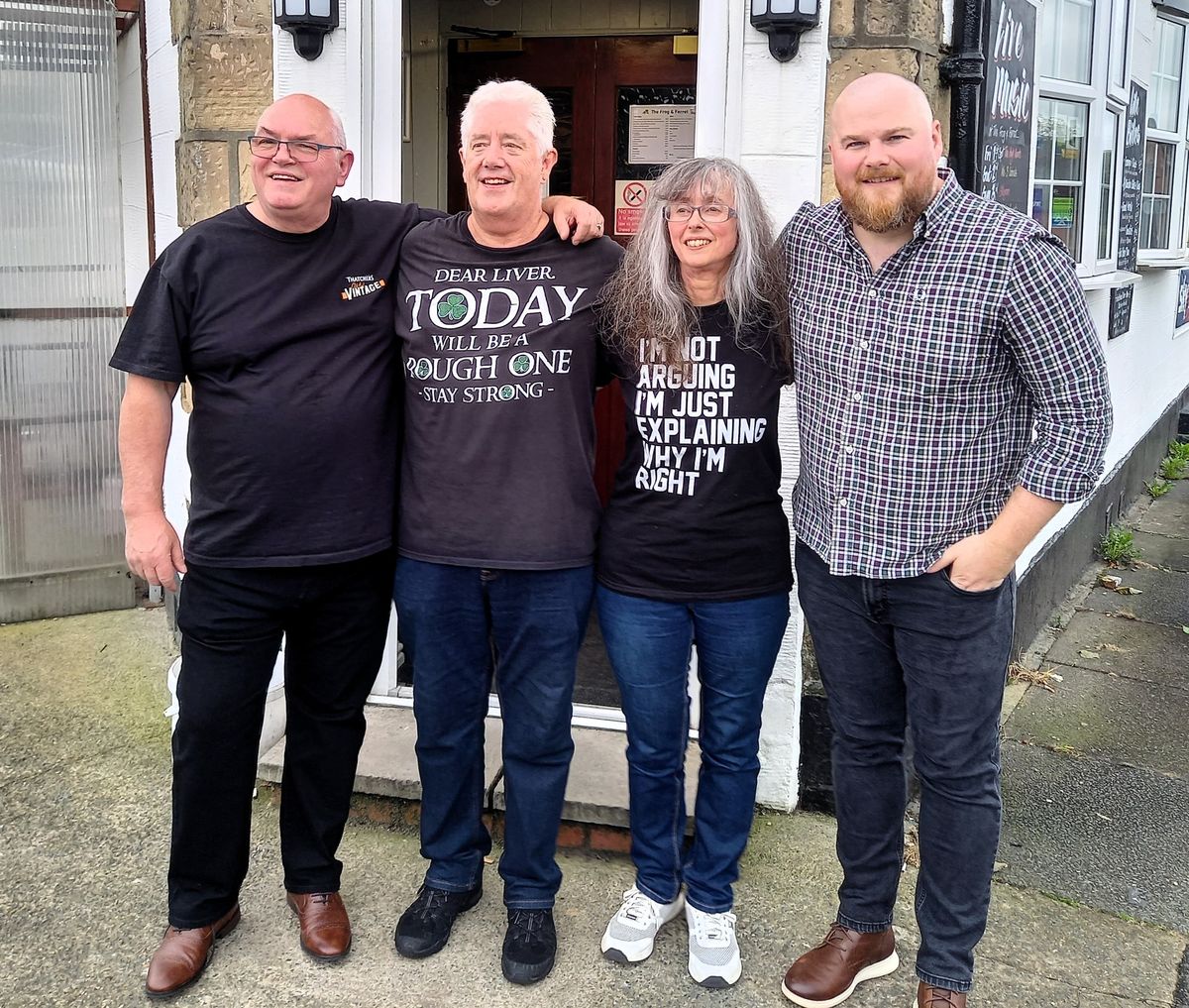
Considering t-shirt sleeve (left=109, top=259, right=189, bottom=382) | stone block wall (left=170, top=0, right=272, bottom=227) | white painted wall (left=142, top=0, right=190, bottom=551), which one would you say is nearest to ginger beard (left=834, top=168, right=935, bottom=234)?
t-shirt sleeve (left=109, top=259, right=189, bottom=382)

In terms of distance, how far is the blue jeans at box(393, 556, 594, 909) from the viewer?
9.17 feet

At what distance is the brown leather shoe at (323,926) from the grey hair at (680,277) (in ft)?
5.01

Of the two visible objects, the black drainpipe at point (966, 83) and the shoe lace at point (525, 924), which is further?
the black drainpipe at point (966, 83)

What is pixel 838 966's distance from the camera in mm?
2840

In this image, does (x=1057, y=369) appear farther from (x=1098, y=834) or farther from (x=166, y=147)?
(x=166, y=147)

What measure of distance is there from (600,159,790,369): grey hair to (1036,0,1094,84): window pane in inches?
105

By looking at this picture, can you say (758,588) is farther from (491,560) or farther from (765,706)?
(765,706)

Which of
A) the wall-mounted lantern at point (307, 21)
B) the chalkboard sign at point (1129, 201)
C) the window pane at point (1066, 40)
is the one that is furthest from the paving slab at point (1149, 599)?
the wall-mounted lantern at point (307, 21)

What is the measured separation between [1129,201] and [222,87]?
475cm

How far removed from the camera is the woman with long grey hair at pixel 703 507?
104 inches

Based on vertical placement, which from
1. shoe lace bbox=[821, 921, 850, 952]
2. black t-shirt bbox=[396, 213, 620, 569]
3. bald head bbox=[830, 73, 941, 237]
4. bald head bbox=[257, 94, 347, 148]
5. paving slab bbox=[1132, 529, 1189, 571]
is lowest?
shoe lace bbox=[821, 921, 850, 952]

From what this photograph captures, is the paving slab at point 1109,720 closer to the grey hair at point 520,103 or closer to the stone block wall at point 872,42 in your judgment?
the stone block wall at point 872,42

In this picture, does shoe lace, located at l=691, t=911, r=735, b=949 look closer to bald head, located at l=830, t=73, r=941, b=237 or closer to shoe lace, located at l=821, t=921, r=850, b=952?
shoe lace, located at l=821, t=921, r=850, b=952

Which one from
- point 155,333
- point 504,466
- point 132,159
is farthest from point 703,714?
point 132,159
